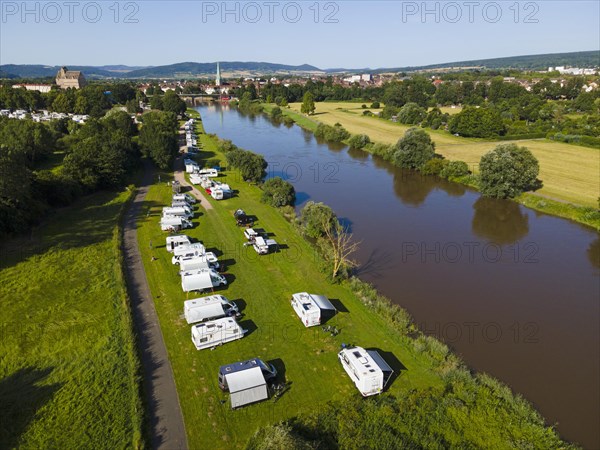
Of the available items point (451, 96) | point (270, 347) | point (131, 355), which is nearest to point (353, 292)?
point (270, 347)

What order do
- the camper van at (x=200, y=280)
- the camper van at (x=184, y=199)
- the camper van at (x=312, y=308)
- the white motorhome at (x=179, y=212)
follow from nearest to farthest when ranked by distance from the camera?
1. the camper van at (x=312, y=308)
2. the camper van at (x=200, y=280)
3. the white motorhome at (x=179, y=212)
4. the camper van at (x=184, y=199)

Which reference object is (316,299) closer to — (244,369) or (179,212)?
(244,369)

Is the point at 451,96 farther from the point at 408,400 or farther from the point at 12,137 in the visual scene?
the point at 408,400

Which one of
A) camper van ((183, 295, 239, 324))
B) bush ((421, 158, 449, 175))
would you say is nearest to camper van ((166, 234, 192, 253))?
camper van ((183, 295, 239, 324))

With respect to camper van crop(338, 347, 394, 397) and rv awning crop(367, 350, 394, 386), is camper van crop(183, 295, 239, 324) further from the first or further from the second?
rv awning crop(367, 350, 394, 386)

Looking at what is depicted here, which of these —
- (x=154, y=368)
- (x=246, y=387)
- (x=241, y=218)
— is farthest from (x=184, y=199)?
(x=246, y=387)

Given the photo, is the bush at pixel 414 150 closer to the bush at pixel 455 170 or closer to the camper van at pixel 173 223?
the bush at pixel 455 170

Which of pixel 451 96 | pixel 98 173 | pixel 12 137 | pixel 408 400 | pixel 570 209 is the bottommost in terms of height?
pixel 408 400

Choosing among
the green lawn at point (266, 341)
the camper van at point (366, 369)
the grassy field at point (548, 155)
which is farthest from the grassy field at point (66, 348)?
the grassy field at point (548, 155)
